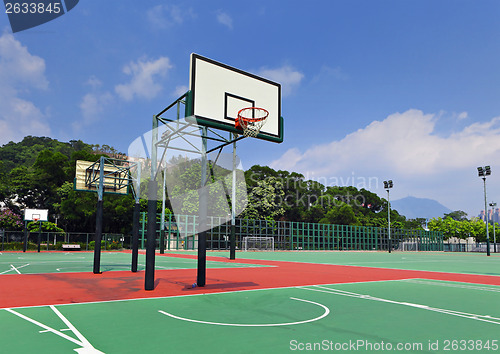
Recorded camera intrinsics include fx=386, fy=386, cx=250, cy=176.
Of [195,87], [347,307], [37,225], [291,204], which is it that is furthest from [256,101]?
[291,204]

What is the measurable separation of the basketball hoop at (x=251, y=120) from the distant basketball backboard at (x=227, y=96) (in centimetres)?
16

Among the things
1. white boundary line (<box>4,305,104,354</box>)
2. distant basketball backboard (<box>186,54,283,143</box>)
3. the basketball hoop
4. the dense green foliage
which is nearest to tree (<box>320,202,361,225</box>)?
the dense green foliage

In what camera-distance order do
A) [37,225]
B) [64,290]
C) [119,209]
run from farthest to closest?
[119,209]
[37,225]
[64,290]

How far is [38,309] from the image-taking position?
877 cm

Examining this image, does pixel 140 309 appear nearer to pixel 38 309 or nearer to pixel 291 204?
pixel 38 309

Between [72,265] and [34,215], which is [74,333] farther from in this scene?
[34,215]

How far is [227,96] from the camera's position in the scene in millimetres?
12977

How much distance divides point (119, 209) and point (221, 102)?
1862 inches

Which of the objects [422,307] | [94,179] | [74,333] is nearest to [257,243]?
[94,179]

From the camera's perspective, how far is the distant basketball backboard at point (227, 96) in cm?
1216

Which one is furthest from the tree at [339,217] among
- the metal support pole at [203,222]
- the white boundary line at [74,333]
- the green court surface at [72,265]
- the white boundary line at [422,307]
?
the white boundary line at [74,333]

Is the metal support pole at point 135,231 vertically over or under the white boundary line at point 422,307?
over

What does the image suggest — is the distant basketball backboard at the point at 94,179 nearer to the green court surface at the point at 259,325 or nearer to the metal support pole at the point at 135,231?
the metal support pole at the point at 135,231

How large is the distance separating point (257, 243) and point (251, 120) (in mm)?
49010
